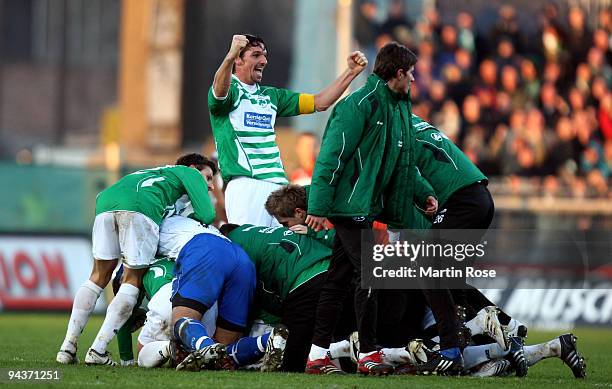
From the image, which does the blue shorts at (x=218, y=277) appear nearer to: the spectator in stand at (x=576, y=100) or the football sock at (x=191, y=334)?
the football sock at (x=191, y=334)

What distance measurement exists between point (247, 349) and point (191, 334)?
0.61 metres

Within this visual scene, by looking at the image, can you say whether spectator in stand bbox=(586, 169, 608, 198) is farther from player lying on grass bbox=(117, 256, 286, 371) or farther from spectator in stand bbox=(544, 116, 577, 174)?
player lying on grass bbox=(117, 256, 286, 371)

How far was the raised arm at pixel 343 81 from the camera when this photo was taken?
9680 mm

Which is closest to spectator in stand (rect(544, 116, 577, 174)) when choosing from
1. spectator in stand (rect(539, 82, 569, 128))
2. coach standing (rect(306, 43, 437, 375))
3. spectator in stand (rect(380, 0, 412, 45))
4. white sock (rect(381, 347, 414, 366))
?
spectator in stand (rect(539, 82, 569, 128))

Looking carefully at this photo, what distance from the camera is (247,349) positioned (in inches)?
336

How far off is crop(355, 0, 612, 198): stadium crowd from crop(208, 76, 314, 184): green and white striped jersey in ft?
24.1

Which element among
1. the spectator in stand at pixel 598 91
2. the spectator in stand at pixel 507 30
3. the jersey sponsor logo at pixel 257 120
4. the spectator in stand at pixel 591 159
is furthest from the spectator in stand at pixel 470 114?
the jersey sponsor logo at pixel 257 120

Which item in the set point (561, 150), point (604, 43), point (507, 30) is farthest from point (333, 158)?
point (604, 43)

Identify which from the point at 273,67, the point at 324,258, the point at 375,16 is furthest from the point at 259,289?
the point at 273,67

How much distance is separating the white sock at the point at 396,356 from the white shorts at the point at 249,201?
1903 mm

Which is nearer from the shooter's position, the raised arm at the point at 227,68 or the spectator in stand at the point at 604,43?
the raised arm at the point at 227,68

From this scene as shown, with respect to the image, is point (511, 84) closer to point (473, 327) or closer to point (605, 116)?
point (605, 116)

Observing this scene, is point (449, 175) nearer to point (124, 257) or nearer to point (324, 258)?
point (324, 258)

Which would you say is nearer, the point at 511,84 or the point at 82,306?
the point at 82,306
